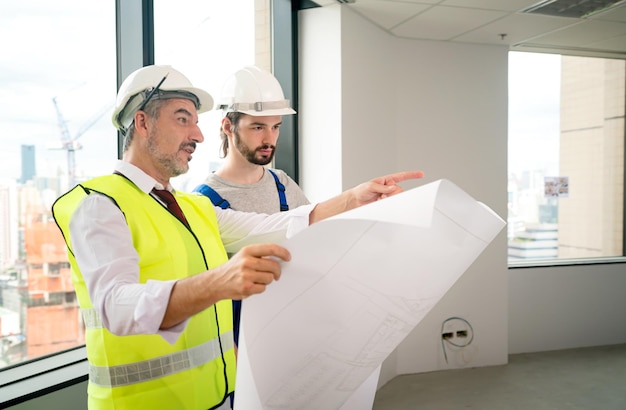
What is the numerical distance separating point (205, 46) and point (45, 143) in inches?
40.2

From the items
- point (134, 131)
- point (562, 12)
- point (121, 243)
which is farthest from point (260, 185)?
point (562, 12)

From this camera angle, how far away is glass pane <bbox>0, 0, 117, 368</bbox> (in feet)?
5.96

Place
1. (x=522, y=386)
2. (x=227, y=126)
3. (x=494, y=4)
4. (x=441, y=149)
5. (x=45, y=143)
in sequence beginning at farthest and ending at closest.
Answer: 1. (x=441, y=149)
2. (x=522, y=386)
3. (x=494, y=4)
4. (x=227, y=126)
5. (x=45, y=143)

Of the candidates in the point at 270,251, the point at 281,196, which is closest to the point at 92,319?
the point at 270,251

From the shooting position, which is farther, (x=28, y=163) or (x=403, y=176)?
(x=28, y=163)

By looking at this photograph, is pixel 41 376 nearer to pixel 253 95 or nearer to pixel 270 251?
pixel 253 95

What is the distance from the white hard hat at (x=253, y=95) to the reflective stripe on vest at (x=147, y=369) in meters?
1.04

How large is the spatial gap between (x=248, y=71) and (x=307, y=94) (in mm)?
1502

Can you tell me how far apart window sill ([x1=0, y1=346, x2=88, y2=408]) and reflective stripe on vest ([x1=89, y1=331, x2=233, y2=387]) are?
0.73m

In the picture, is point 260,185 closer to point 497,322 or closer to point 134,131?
point 134,131

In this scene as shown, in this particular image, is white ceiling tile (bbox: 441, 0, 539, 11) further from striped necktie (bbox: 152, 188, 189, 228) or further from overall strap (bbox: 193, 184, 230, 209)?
striped necktie (bbox: 152, 188, 189, 228)

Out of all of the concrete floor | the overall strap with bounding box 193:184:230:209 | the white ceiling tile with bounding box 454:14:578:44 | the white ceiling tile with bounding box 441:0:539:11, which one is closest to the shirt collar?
the overall strap with bounding box 193:184:230:209

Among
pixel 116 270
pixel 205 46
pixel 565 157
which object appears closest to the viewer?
pixel 116 270

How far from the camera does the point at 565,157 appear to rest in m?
5.20
